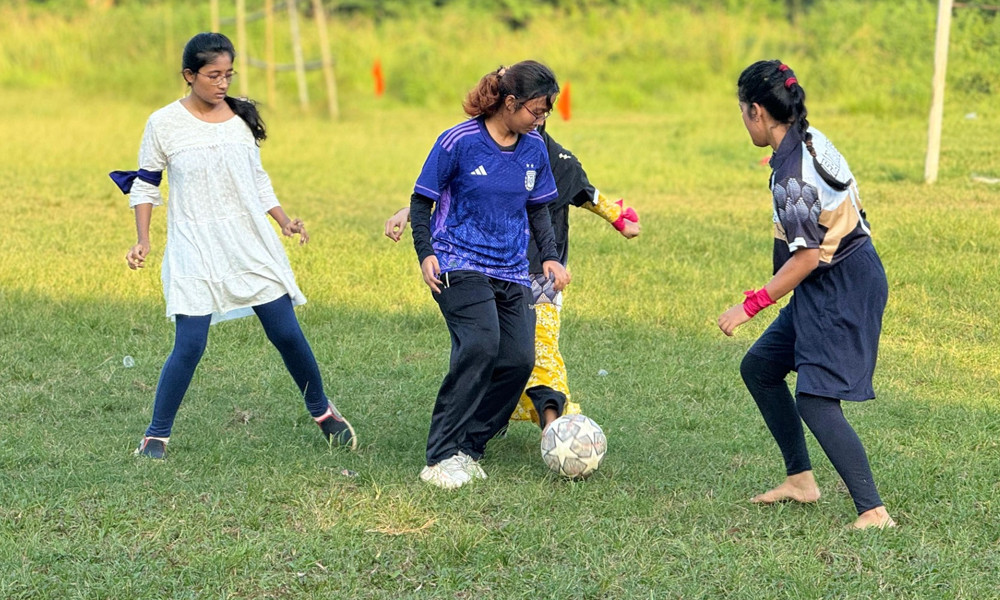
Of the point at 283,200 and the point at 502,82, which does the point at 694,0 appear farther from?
the point at 502,82

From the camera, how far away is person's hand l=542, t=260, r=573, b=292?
4.87 meters

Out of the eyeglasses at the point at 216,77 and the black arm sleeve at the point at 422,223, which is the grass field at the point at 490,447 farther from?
the eyeglasses at the point at 216,77

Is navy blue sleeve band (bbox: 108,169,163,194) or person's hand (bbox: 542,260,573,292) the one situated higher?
navy blue sleeve band (bbox: 108,169,163,194)

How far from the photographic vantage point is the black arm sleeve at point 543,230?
16.2ft

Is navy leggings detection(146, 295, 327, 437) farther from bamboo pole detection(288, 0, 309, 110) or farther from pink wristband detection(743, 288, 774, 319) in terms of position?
bamboo pole detection(288, 0, 309, 110)

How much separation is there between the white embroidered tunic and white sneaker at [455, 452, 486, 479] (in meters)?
1.04

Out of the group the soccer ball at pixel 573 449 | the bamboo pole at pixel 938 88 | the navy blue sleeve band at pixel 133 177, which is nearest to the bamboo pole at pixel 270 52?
the bamboo pole at pixel 938 88

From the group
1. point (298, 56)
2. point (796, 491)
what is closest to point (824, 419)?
point (796, 491)

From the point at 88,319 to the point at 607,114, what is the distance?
45.7ft

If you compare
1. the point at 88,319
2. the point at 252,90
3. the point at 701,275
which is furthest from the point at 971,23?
the point at 252,90

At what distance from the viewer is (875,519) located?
4.29 m

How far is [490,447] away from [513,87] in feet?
5.52

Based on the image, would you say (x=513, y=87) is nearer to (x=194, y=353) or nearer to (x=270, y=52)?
(x=194, y=353)

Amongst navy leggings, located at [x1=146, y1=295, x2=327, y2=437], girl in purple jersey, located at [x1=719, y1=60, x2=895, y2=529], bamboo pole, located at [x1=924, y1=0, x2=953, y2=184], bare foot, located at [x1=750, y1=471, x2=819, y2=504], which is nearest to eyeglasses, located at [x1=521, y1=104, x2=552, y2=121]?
girl in purple jersey, located at [x1=719, y1=60, x2=895, y2=529]
